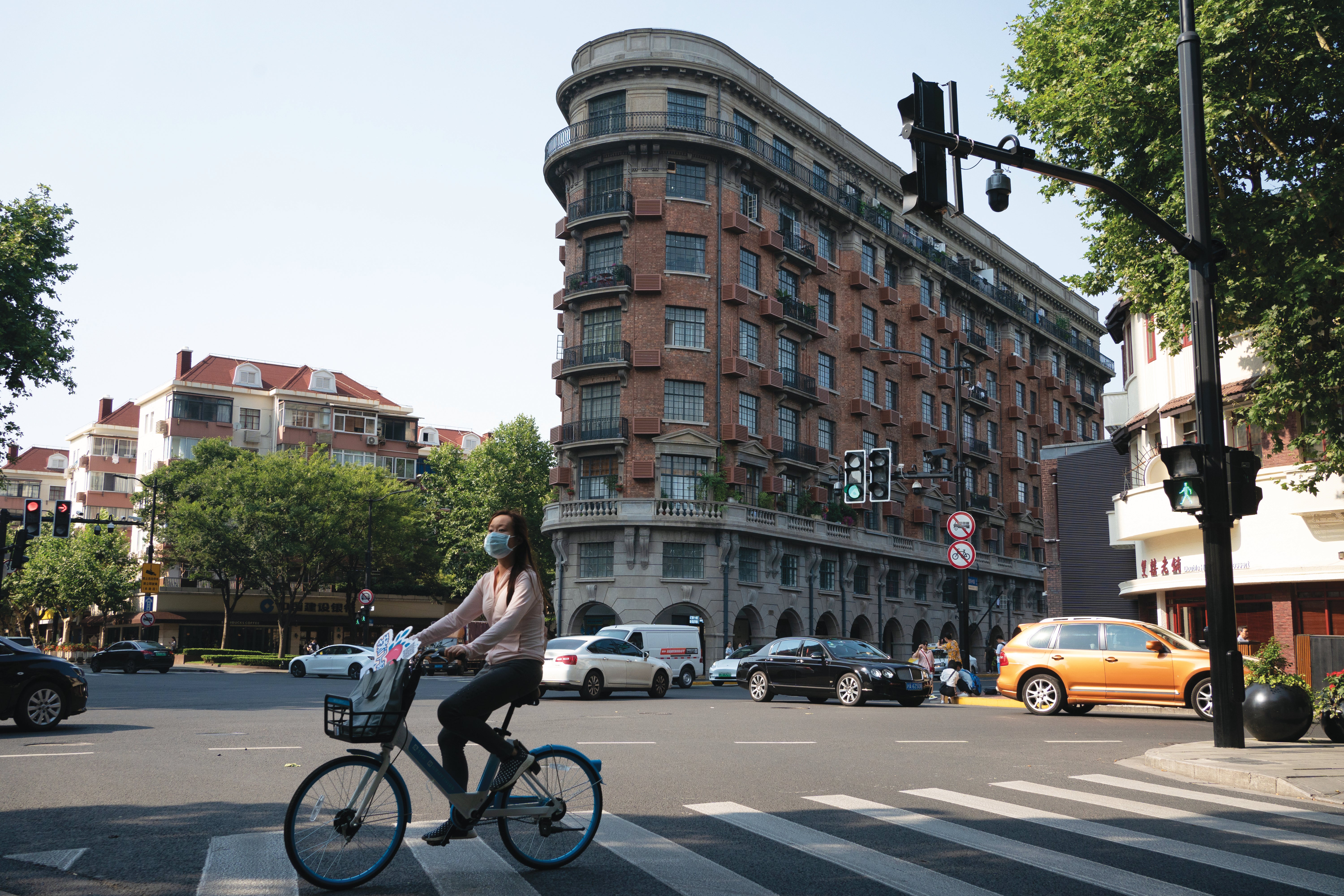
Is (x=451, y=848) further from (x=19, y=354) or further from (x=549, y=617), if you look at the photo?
(x=549, y=617)

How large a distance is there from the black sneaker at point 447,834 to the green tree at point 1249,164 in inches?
583

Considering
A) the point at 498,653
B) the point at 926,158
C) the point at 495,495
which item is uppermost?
the point at 495,495

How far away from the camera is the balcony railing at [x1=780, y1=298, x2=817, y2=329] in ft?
161

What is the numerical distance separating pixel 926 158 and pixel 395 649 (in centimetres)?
666

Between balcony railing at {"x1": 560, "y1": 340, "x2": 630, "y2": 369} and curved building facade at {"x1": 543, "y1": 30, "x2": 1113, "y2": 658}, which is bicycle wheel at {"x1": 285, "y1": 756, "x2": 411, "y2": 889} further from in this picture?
balcony railing at {"x1": 560, "y1": 340, "x2": 630, "y2": 369}

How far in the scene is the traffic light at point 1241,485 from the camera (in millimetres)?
12117

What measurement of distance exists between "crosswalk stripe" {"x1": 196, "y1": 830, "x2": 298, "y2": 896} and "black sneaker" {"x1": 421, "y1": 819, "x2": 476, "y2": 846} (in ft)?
2.29

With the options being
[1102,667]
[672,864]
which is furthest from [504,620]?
[1102,667]

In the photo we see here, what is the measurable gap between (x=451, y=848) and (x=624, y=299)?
39.5m

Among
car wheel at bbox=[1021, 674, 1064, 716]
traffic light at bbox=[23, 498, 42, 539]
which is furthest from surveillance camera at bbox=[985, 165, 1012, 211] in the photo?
traffic light at bbox=[23, 498, 42, 539]

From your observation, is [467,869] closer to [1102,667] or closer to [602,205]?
[1102,667]

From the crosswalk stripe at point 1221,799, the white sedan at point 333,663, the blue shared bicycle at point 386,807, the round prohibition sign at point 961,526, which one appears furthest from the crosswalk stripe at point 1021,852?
the white sedan at point 333,663

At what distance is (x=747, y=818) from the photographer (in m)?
7.78

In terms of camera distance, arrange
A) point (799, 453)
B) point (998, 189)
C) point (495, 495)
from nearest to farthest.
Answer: point (998, 189) < point (799, 453) < point (495, 495)
